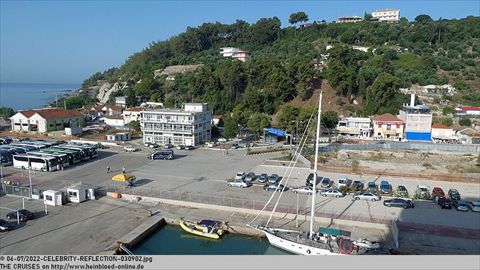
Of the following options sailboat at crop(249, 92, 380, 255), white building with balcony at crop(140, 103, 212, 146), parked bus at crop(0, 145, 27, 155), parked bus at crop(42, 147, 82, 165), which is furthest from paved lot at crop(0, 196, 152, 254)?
white building with balcony at crop(140, 103, 212, 146)

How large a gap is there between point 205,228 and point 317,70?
52.9 m

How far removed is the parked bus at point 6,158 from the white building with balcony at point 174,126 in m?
14.4

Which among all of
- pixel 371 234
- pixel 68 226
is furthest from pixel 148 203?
pixel 371 234

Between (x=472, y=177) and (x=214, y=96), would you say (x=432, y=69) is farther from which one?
(x=472, y=177)

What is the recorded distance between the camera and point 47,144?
37.7 m

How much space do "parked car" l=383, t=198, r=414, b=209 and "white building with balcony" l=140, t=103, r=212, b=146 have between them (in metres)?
24.8

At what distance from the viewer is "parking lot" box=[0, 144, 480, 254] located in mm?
20875

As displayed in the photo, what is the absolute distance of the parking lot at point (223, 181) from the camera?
68.5ft

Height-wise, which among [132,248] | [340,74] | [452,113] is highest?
[340,74]

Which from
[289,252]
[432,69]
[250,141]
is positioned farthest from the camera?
[432,69]

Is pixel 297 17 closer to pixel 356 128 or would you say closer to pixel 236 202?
pixel 356 128

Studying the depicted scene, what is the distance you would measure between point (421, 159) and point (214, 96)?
35942 millimetres

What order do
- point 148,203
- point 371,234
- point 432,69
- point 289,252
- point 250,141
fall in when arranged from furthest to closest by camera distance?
point 432,69 → point 250,141 → point 148,203 → point 371,234 → point 289,252

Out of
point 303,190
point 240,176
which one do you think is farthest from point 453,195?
point 240,176
